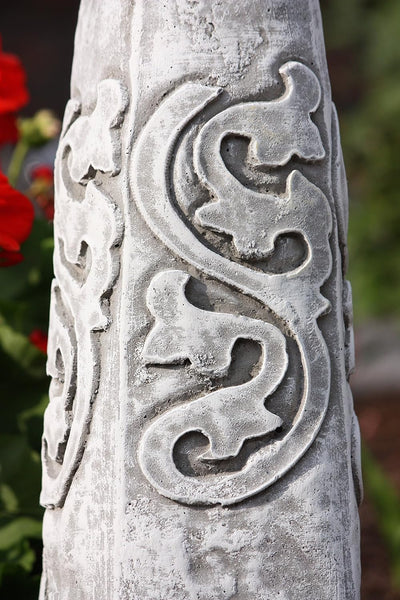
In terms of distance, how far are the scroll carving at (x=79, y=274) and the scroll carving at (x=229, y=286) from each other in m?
0.06

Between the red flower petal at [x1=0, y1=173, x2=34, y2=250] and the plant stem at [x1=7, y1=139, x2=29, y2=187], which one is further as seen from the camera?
the plant stem at [x1=7, y1=139, x2=29, y2=187]

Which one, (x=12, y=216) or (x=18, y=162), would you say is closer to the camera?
(x=12, y=216)

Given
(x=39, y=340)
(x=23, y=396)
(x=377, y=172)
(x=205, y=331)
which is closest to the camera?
(x=205, y=331)

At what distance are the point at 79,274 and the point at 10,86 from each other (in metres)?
0.53

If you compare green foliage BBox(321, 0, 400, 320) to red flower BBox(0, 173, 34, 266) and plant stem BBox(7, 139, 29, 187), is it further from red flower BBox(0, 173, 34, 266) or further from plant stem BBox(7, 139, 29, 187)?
red flower BBox(0, 173, 34, 266)

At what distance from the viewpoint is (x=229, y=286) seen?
98 centimetres

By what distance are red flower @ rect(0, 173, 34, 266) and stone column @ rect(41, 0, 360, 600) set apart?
11cm

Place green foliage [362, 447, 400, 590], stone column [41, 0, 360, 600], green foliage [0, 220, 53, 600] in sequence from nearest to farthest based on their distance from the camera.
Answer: stone column [41, 0, 360, 600], green foliage [0, 220, 53, 600], green foliage [362, 447, 400, 590]

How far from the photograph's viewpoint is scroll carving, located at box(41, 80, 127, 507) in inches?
39.3

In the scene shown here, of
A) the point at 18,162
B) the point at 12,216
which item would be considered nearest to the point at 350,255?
the point at 18,162

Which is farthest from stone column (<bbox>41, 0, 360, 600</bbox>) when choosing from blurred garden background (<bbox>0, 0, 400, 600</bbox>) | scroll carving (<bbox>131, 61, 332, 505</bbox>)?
blurred garden background (<bbox>0, 0, 400, 600</bbox>)

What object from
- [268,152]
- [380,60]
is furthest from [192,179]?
[380,60]

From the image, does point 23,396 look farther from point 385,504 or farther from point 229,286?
point 385,504

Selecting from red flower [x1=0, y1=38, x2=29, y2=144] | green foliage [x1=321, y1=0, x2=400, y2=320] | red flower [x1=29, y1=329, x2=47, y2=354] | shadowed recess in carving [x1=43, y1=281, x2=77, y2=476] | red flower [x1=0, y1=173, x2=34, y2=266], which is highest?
green foliage [x1=321, y1=0, x2=400, y2=320]
